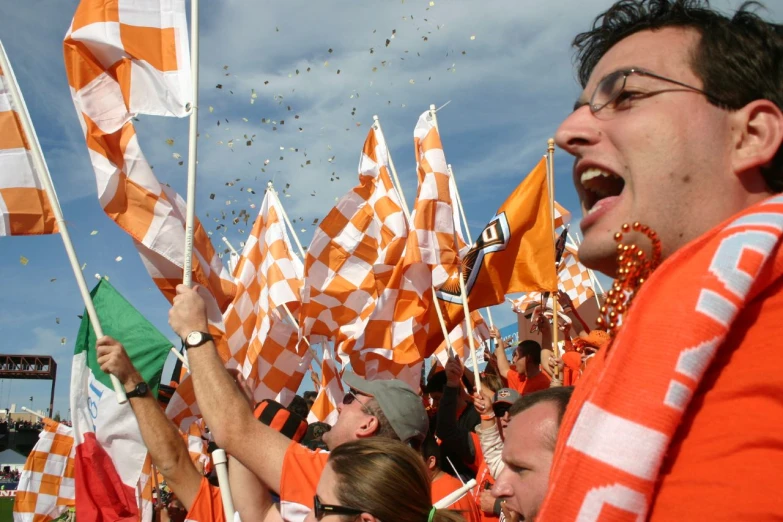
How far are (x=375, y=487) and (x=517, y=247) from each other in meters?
4.34

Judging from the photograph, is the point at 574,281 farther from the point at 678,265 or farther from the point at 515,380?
the point at 678,265

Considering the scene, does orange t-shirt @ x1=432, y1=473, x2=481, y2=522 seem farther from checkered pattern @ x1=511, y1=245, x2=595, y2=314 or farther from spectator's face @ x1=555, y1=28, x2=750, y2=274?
checkered pattern @ x1=511, y1=245, x2=595, y2=314

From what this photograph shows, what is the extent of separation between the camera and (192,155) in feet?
11.0

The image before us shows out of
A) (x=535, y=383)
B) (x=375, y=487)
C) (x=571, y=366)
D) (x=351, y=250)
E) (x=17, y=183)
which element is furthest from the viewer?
(x=351, y=250)

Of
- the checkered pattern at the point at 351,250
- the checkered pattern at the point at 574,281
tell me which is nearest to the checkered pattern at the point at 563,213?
the checkered pattern at the point at 574,281

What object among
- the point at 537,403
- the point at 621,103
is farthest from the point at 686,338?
the point at 537,403

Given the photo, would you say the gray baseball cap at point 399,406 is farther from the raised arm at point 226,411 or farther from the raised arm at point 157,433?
the raised arm at point 157,433

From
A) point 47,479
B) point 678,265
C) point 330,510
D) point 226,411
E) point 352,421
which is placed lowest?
point 47,479

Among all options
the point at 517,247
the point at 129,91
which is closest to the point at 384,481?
the point at 129,91

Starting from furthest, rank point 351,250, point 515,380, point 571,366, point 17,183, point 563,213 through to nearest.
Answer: point 563,213, point 351,250, point 515,380, point 571,366, point 17,183

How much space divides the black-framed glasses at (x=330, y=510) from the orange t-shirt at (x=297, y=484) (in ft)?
0.98

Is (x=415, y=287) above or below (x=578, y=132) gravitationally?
below

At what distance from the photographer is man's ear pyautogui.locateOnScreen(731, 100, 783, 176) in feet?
3.40

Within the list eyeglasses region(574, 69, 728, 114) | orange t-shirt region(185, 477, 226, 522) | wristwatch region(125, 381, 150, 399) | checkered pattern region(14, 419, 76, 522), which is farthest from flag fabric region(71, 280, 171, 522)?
eyeglasses region(574, 69, 728, 114)
